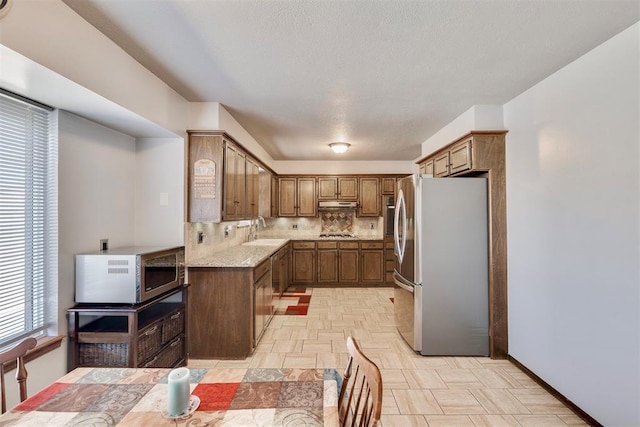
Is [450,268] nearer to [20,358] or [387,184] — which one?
[20,358]

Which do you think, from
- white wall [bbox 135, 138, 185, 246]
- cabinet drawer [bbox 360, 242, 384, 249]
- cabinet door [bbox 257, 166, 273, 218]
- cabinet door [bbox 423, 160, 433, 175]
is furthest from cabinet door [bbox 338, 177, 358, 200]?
white wall [bbox 135, 138, 185, 246]

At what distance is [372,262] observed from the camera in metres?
5.99

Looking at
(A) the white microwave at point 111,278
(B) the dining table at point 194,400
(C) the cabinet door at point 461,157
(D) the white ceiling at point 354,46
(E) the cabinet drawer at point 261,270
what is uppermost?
(D) the white ceiling at point 354,46

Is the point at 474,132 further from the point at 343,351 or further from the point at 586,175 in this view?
the point at 343,351

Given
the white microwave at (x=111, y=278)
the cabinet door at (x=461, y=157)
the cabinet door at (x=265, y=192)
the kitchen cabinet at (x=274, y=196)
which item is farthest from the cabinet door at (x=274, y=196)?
the white microwave at (x=111, y=278)

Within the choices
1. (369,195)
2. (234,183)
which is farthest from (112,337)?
(369,195)

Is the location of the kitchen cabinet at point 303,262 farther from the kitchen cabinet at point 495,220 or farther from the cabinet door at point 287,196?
the kitchen cabinet at point 495,220

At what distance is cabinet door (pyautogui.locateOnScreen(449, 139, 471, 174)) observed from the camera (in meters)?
3.12

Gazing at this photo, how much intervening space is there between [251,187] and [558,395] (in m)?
3.86

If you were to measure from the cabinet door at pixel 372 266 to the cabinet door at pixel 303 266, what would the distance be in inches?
39.9

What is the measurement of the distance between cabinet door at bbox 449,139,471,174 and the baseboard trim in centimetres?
198

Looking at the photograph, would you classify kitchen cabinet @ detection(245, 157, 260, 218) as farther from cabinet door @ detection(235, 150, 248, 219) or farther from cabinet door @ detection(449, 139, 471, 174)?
cabinet door @ detection(449, 139, 471, 174)

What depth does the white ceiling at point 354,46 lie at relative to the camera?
165cm

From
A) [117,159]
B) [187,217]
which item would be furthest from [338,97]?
[117,159]
